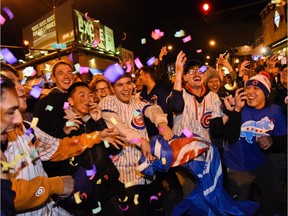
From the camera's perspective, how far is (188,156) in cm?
388

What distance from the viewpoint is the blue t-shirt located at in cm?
443

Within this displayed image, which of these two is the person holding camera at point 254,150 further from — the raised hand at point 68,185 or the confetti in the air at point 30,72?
the confetti in the air at point 30,72

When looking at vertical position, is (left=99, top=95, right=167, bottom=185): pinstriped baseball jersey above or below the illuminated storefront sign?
below

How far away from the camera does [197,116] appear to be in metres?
4.72

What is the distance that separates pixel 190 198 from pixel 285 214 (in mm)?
1940

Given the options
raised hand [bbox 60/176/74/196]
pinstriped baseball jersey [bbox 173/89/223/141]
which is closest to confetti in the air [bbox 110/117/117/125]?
pinstriped baseball jersey [bbox 173/89/223/141]

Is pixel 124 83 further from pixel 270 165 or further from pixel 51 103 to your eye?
pixel 270 165

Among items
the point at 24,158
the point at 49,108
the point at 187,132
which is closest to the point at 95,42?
the point at 49,108

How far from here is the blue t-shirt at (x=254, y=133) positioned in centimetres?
443

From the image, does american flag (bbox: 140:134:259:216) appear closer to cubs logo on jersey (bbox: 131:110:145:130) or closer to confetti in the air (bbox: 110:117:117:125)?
cubs logo on jersey (bbox: 131:110:145:130)

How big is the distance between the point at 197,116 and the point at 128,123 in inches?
44.9

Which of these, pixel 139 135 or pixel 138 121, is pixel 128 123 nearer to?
pixel 138 121

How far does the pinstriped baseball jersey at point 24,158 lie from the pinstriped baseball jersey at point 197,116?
2.43 meters

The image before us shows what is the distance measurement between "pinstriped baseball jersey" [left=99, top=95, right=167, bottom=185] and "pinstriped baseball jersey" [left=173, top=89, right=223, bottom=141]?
501 mm
